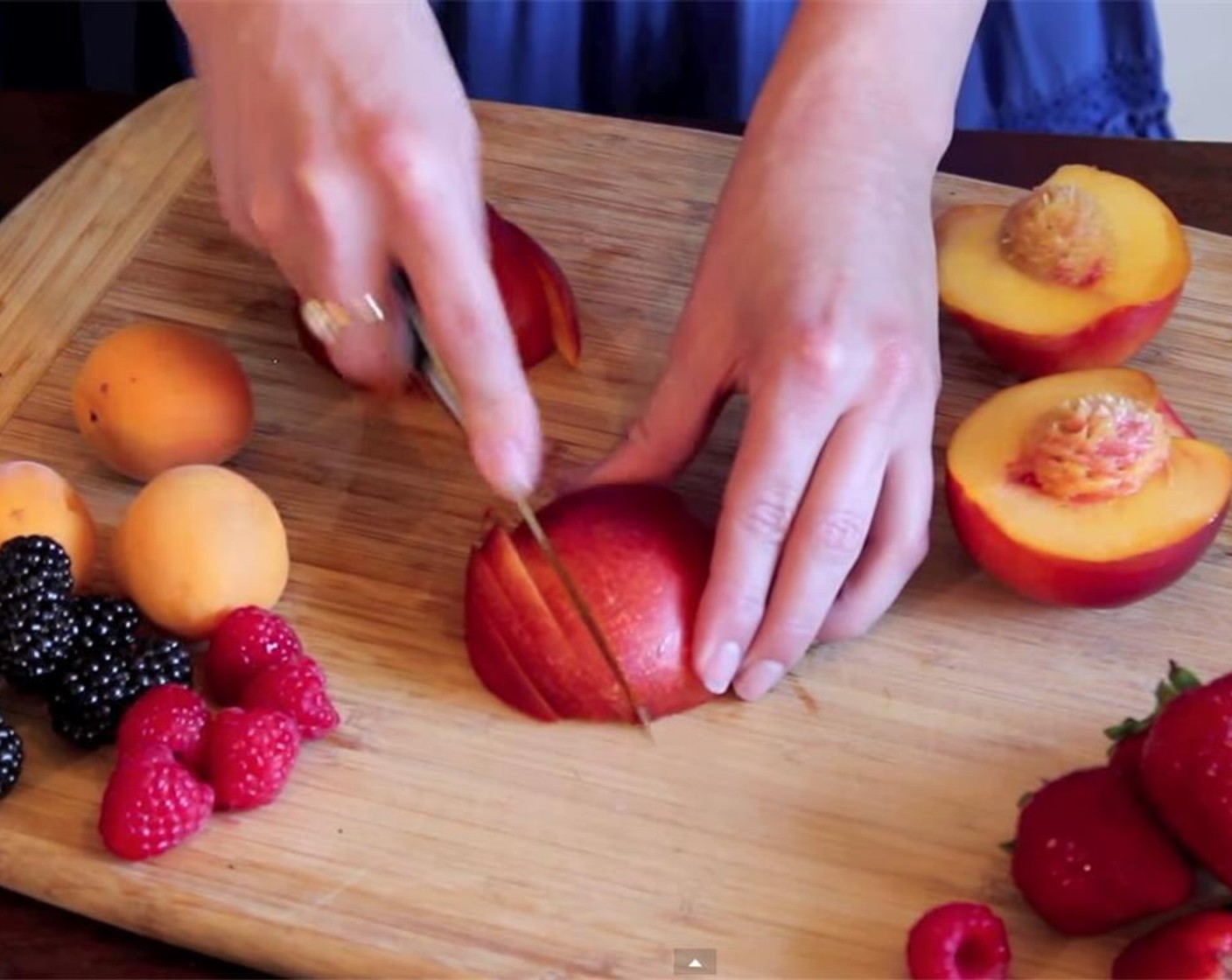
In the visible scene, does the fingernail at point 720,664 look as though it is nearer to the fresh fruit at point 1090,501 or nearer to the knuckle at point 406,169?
the fresh fruit at point 1090,501

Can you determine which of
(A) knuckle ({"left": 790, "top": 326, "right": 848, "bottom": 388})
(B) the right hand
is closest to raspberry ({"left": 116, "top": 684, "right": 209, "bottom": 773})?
(B) the right hand

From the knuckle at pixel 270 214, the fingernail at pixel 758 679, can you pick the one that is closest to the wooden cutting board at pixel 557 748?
the fingernail at pixel 758 679

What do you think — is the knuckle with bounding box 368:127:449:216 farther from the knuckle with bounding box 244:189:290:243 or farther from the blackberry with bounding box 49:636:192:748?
the blackberry with bounding box 49:636:192:748

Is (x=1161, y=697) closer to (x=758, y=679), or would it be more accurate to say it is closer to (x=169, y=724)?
(x=758, y=679)

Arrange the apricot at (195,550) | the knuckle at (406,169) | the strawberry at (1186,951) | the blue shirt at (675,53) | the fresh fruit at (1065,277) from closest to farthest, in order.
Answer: the strawberry at (1186,951) < the knuckle at (406,169) < the apricot at (195,550) < the fresh fruit at (1065,277) < the blue shirt at (675,53)

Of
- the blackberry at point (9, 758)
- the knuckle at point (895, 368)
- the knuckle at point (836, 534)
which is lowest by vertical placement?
the blackberry at point (9, 758)

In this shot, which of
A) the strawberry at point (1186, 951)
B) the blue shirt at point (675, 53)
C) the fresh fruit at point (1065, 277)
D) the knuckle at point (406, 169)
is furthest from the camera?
the blue shirt at point (675, 53)

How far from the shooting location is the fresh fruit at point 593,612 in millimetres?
1229

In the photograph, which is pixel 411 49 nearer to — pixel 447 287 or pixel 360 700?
pixel 447 287

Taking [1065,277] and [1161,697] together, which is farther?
[1065,277]

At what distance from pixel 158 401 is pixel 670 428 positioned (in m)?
0.39

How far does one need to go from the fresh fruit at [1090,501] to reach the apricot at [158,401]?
1.82 ft

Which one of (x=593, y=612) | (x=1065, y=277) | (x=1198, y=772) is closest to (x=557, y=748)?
(x=593, y=612)

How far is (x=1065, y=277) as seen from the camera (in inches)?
57.1
